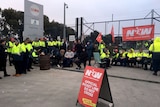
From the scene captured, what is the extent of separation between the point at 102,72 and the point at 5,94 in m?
3.47

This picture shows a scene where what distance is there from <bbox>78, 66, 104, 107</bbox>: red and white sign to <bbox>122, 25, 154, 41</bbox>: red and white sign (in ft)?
35.3

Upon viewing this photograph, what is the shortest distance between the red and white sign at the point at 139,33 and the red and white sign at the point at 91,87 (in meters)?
10.8

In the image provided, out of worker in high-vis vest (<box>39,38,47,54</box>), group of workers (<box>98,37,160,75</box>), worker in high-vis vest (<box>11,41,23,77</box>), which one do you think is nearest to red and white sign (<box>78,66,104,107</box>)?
worker in high-vis vest (<box>11,41,23,77</box>)

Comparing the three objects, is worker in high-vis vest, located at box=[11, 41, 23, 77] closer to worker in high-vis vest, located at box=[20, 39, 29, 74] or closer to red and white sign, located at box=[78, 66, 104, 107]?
worker in high-vis vest, located at box=[20, 39, 29, 74]

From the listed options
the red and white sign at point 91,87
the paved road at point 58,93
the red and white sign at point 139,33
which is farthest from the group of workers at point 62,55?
the red and white sign at point 91,87

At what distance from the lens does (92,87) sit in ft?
18.8

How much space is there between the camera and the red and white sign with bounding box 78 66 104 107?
557cm

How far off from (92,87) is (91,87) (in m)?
0.04

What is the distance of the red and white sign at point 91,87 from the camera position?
18.3 feet

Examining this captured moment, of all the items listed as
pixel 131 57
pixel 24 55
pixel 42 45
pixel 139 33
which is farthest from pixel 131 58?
pixel 24 55

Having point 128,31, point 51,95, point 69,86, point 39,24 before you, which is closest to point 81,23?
point 39,24

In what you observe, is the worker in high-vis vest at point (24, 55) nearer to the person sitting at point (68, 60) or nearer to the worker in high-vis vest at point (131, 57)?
the person sitting at point (68, 60)

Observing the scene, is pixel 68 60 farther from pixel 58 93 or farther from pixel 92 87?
pixel 92 87

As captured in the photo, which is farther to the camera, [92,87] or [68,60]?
[68,60]
